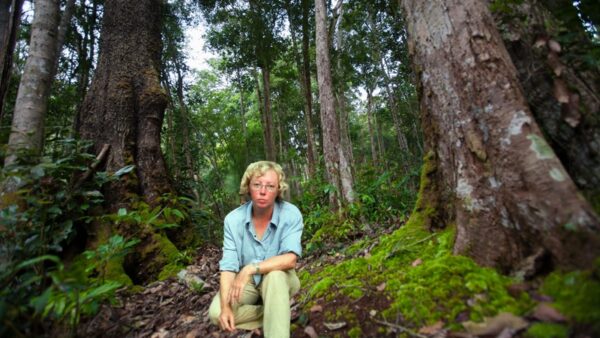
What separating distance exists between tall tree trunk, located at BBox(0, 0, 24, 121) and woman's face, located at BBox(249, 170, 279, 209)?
4481 millimetres

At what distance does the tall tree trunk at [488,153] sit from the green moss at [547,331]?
14.2 inches

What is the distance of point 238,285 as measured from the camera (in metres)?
2.16

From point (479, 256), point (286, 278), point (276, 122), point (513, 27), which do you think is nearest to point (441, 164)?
point (479, 256)

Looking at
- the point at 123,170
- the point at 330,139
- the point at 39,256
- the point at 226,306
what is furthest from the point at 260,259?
the point at 330,139

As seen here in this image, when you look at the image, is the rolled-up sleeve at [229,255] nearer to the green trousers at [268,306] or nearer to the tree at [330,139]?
the green trousers at [268,306]

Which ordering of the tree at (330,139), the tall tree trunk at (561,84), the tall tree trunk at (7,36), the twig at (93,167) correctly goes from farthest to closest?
the tree at (330,139)
the tall tree trunk at (7,36)
the twig at (93,167)
the tall tree trunk at (561,84)

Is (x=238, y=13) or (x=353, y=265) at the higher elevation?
(x=238, y=13)

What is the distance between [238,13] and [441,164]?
1264 centimetres

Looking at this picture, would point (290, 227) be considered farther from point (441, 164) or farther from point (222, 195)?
point (222, 195)

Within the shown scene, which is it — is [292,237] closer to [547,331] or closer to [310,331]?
[310,331]

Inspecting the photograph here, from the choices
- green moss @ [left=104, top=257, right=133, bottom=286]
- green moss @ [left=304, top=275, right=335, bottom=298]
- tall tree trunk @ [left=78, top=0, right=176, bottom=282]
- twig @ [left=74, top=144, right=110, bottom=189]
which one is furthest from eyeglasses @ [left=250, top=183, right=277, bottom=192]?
tall tree trunk @ [left=78, top=0, right=176, bottom=282]

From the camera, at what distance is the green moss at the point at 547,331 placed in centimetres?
133

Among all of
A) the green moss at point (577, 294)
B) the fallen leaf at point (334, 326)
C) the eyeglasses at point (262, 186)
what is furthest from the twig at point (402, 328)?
the eyeglasses at point (262, 186)

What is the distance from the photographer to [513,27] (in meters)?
2.33
